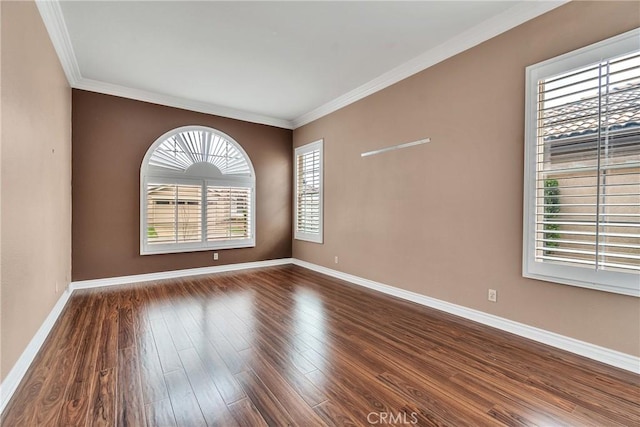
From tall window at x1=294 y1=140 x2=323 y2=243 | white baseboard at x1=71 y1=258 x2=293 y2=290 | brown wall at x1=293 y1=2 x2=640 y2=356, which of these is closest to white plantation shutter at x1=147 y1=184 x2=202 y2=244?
white baseboard at x1=71 y1=258 x2=293 y2=290

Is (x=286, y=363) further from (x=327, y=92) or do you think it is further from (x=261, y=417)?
(x=327, y=92)

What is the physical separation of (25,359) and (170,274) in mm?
2751

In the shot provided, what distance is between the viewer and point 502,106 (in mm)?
2797

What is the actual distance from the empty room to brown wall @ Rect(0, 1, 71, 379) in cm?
3

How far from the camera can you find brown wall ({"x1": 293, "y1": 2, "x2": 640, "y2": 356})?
2320mm

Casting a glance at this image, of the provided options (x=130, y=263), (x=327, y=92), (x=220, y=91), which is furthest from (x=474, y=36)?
(x=130, y=263)

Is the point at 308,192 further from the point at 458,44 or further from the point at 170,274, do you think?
the point at 458,44

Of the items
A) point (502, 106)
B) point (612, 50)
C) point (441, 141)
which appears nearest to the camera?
point (612, 50)

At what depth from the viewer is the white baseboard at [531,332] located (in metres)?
2.15

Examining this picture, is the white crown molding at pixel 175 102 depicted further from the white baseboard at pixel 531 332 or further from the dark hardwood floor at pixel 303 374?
the white baseboard at pixel 531 332

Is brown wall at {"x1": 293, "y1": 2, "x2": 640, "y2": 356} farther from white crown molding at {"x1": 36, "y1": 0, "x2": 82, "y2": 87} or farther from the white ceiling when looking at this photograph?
white crown molding at {"x1": 36, "y1": 0, "x2": 82, "y2": 87}

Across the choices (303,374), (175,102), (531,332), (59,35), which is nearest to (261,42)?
(59,35)

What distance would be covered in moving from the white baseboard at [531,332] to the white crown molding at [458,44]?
2808 mm

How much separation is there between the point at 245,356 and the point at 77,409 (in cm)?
103
